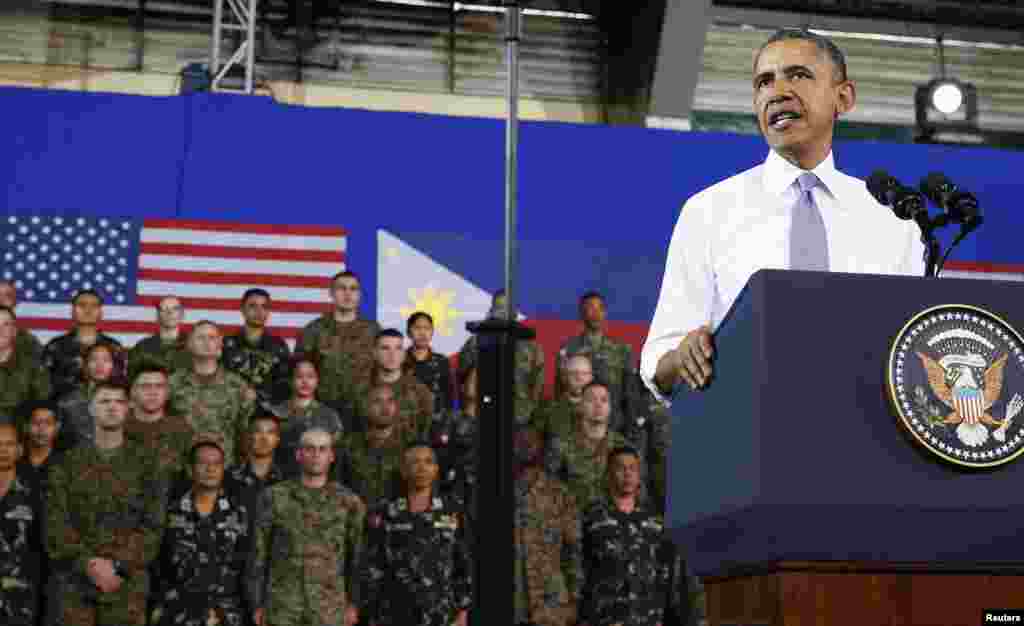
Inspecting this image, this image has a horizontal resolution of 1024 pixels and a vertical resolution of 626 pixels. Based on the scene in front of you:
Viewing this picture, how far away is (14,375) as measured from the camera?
256 inches

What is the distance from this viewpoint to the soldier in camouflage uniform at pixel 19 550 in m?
Result: 5.59

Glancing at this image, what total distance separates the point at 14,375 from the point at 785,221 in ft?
18.1

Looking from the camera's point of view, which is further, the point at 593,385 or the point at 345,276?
the point at 345,276

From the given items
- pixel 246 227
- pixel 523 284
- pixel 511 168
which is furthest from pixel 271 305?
pixel 511 168

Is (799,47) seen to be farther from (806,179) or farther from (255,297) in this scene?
(255,297)

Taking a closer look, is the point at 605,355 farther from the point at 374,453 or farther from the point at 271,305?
the point at 271,305

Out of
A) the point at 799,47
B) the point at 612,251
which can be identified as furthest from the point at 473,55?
the point at 799,47

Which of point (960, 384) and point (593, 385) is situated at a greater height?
point (593, 385)

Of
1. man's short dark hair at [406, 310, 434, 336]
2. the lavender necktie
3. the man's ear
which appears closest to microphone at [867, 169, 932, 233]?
the lavender necktie

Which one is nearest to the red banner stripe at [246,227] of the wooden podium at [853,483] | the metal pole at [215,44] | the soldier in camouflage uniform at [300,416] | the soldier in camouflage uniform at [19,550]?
the metal pole at [215,44]

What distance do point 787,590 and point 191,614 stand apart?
15.4ft

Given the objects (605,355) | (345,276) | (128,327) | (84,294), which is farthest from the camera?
(128,327)

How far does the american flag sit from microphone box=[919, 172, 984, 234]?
615cm

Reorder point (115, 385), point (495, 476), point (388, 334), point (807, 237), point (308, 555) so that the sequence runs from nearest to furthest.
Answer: point (807, 237), point (495, 476), point (308, 555), point (115, 385), point (388, 334)
